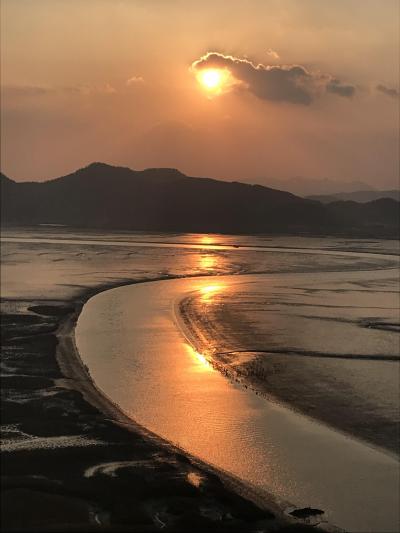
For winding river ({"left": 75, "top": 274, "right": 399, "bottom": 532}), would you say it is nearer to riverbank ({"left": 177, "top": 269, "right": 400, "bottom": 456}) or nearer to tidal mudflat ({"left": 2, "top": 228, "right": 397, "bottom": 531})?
tidal mudflat ({"left": 2, "top": 228, "right": 397, "bottom": 531})

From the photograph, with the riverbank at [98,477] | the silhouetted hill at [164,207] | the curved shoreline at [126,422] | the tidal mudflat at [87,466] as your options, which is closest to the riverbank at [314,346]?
the tidal mudflat at [87,466]

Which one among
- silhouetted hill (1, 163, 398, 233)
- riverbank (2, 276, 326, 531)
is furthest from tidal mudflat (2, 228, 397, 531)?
silhouetted hill (1, 163, 398, 233)

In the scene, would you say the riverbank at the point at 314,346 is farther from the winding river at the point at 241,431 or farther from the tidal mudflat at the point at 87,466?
the tidal mudflat at the point at 87,466

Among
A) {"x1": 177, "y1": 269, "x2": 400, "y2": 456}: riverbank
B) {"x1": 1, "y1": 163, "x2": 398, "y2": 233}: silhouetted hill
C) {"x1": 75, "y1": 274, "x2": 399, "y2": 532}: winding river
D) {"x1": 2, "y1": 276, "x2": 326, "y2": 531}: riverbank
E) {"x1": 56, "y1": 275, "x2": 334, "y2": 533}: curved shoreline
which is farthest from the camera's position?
{"x1": 1, "y1": 163, "x2": 398, "y2": 233}: silhouetted hill

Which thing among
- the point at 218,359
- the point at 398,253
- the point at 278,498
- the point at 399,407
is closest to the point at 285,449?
the point at 278,498

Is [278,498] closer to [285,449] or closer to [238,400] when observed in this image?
[285,449]

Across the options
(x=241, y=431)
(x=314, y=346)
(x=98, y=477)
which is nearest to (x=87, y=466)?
(x=98, y=477)
